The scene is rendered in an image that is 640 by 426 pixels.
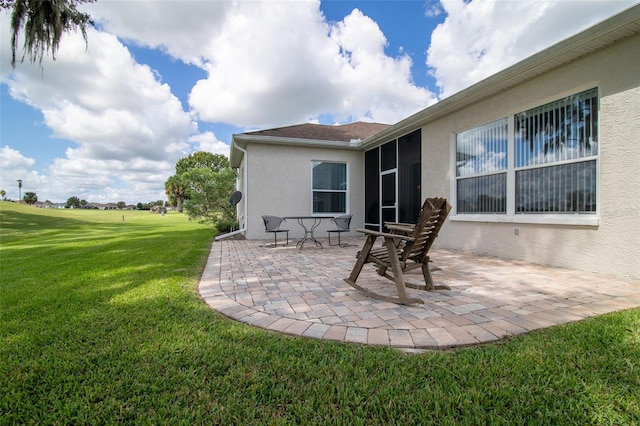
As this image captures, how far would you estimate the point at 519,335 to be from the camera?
2.22 meters

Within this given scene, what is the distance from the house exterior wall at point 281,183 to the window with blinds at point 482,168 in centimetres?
450

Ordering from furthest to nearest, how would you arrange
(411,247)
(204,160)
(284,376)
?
(204,160)
(411,247)
(284,376)

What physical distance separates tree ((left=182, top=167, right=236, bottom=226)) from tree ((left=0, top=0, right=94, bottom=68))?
5.76m

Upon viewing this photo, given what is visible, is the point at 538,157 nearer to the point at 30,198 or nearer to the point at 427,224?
the point at 427,224

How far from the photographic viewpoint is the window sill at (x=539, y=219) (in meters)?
4.32

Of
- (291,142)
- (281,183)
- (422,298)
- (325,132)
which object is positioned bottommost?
(422,298)

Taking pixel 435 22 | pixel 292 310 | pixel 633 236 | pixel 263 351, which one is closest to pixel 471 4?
pixel 435 22

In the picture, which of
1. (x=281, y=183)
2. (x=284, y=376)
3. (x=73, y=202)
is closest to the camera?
(x=284, y=376)

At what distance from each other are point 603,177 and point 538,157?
41.9 inches

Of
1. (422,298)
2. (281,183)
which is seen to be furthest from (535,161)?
(281,183)

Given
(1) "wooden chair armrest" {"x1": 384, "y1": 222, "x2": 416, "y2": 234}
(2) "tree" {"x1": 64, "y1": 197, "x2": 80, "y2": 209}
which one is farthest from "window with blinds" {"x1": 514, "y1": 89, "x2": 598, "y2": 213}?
(2) "tree" {"x1": 64, "y1": 197, "x2": 80, "y2": 209}

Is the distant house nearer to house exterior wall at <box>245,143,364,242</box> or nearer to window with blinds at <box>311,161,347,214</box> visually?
house exterior wall at <box>245,143,364,242</box>

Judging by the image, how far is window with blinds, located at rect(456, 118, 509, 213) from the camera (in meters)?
5.77

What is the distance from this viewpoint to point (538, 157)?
5070 millimetres
